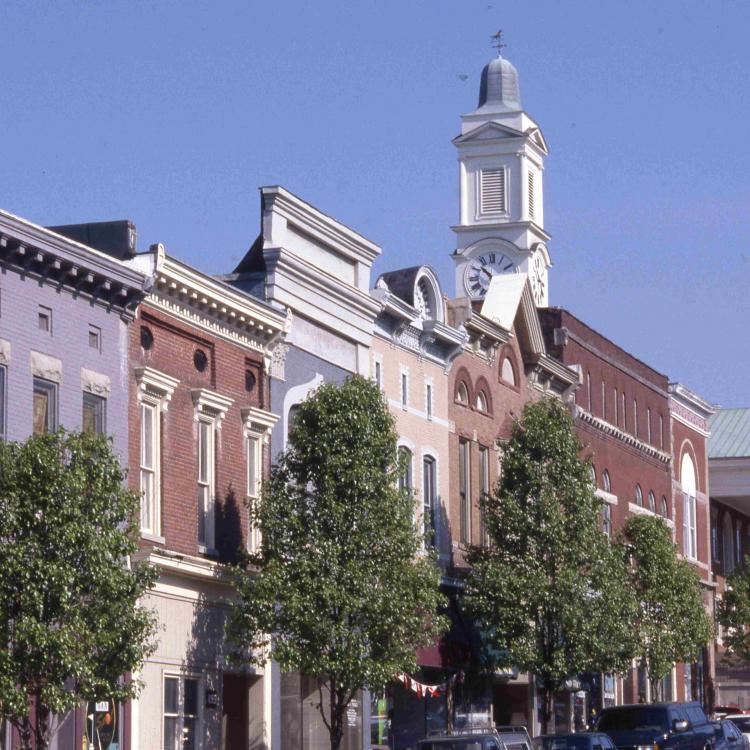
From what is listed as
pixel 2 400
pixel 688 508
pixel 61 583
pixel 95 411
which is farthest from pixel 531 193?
pixel 61 583

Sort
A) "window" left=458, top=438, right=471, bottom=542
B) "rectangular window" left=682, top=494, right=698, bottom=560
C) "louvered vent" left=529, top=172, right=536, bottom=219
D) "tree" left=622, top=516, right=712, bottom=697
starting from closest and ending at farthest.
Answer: "window" left=458, top=438, right=471, bottom=542 → "tree" left=622, top=516, right=712, bottom=697 → "rectangular window" left=682, top=494, right=698, bottom=560 → "louvered vent" left=529, top=172, right=536, bottom=219

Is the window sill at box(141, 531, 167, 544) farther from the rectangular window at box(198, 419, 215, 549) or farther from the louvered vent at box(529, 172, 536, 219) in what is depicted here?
the louvered vent at box(529, 172, 536, 219)

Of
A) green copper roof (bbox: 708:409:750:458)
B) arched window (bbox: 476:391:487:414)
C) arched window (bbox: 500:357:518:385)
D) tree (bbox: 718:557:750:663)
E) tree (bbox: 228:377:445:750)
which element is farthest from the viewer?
green copper roof (bbox: 708:409:750:458)

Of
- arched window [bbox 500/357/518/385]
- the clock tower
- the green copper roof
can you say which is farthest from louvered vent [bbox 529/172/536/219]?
arched window [bbox 500/357/518/385]

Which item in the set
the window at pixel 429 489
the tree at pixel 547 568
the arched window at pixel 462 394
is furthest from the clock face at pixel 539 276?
the tree at pixel 547 568

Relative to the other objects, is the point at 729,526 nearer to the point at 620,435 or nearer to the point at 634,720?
the point at 620,435

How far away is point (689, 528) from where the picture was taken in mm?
70562

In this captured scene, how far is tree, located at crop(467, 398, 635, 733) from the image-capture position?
4375 centimetres

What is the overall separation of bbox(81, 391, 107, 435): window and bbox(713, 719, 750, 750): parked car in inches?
646

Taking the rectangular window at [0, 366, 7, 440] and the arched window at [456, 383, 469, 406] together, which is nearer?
the rectangular window at [0, 366, 7, 440]

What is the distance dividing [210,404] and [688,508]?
126ft

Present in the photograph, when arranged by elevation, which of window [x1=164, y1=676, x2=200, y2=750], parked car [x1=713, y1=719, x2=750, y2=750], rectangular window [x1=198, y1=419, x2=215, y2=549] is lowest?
parked car [x1=713, y1=719, x2=750, y2=750]

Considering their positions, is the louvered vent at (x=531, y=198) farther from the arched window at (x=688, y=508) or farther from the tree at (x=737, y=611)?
the tree at (x=737, y=611)

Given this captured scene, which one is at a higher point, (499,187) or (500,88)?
(500,88)
